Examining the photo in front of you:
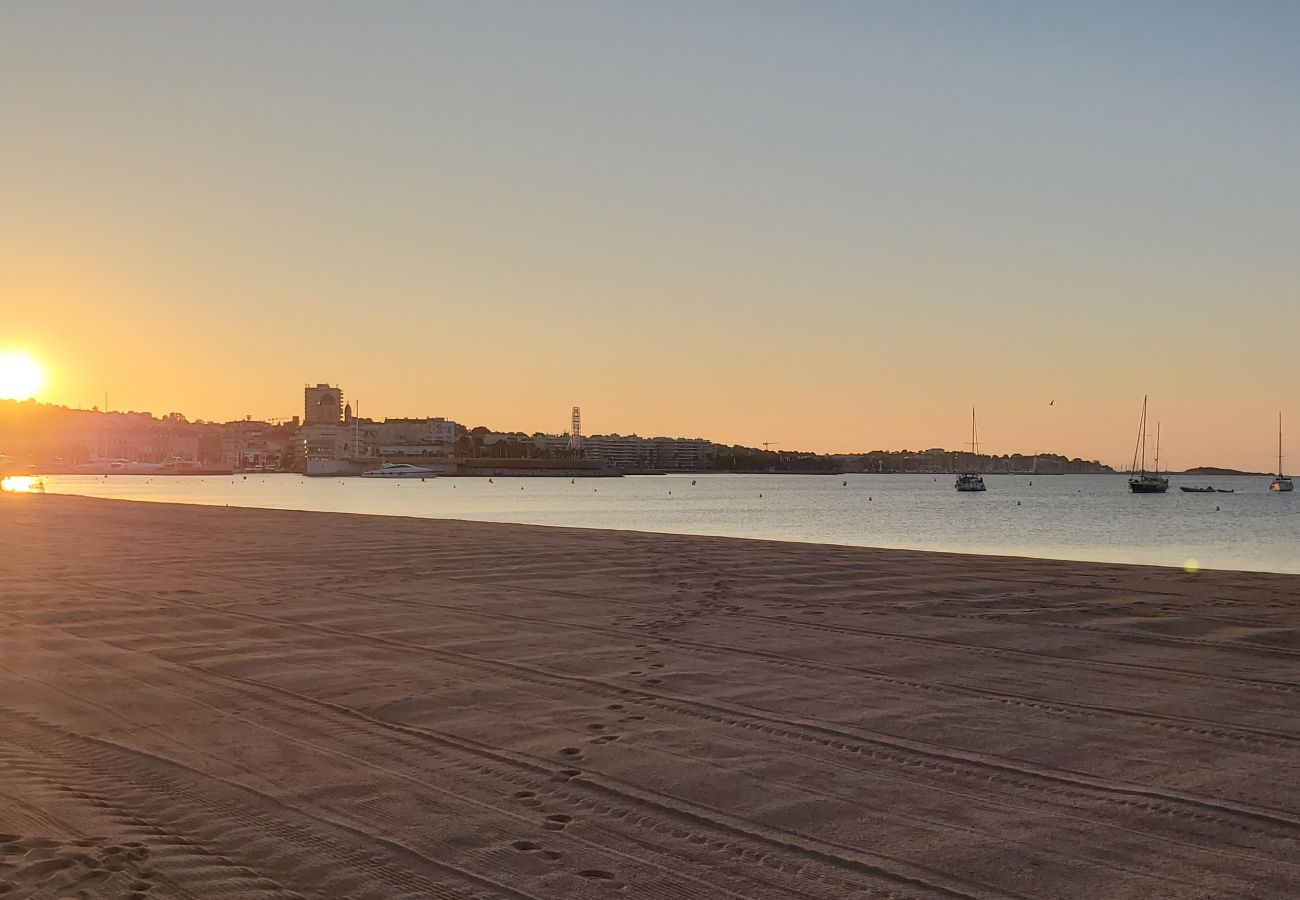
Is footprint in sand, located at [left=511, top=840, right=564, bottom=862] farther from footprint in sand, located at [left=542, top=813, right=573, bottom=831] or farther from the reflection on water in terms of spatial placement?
the reflection on water

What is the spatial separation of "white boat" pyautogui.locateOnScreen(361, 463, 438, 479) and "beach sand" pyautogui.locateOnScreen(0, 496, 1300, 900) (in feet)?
585

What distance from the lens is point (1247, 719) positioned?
6.75 metres

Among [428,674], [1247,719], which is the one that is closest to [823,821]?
[1247,719]

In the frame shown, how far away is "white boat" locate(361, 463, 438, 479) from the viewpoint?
616 feet

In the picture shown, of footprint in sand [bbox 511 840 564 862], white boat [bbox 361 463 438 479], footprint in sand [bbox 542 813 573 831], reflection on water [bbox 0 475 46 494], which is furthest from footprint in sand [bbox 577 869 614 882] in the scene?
white boat [bbox 361 463 438 479]

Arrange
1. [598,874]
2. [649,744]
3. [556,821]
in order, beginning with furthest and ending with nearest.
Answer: [649,744], [556,821], [598,874]

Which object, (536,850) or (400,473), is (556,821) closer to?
(536,850)

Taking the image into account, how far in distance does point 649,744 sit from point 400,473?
189 m

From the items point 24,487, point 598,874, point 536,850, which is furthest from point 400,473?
point 598,874

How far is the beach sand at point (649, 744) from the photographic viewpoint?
4363 mm

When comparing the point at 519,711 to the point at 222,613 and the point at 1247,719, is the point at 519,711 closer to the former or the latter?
the point at 1247,719

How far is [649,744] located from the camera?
6160 millimetres

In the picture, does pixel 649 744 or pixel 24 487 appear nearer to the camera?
pixel 649 744

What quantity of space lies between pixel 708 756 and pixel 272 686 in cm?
360
